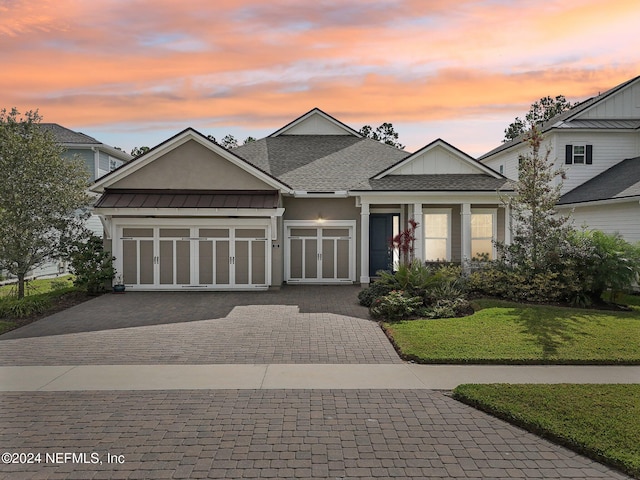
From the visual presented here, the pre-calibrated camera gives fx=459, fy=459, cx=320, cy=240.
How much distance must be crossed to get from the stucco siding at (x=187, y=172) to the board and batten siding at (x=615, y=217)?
41.5ft

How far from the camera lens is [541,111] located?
5250cm

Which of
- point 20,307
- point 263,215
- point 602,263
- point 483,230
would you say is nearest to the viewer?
point 20,307

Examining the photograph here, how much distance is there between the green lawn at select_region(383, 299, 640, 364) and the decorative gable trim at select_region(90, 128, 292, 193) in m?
8.12

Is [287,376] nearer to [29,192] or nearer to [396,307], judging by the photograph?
[396,307]

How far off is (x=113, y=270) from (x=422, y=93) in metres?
12.5

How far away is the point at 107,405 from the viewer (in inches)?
236

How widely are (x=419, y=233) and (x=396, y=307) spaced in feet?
22.4

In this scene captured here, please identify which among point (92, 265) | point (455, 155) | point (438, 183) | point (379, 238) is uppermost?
point (455, 155)

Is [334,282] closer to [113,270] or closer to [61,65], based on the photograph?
[113,270]

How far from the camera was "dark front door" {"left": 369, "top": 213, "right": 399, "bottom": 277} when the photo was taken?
1881 centimetres

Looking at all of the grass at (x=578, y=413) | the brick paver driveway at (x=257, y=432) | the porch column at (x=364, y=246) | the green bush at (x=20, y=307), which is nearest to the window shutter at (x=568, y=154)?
the porch column at (x=364, y=246)

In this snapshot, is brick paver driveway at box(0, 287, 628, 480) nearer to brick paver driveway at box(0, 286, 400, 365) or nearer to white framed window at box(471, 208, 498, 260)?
brick paver driveway at box(0, 286, 400, 365)

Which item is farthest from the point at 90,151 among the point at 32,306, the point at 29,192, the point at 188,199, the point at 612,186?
the point at 612,186

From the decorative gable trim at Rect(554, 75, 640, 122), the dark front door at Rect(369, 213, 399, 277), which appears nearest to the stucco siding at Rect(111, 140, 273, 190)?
the dark front door at Rect(369, 213, 399, 277)
